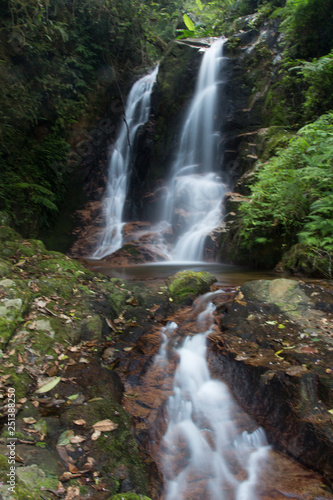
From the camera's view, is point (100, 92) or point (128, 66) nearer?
point (100, 92)

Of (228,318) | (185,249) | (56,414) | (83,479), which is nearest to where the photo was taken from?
(83,479)

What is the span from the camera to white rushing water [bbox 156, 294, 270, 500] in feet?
8.21

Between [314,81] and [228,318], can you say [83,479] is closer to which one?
[228,318]

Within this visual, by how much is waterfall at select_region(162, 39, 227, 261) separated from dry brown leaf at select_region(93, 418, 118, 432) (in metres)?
8.12

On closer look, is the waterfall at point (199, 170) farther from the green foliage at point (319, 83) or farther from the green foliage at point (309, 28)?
the green foliage at point (319, 83)

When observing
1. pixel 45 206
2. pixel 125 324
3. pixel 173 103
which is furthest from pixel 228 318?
pixel 173 103

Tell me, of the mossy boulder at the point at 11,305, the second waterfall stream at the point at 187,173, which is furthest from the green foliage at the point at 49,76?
the mossy boulder at the point at 11,305

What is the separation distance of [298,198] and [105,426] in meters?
6.22

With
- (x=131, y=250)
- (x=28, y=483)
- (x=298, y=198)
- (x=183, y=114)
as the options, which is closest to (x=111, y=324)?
(x=28, y=483)

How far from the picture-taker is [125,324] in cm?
431

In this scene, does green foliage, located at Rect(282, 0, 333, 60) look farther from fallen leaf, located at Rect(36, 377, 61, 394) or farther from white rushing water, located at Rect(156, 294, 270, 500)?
fallen leaf, located at Rect(36, 377, 61, 394)

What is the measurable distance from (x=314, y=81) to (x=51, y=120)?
10.2 meters
